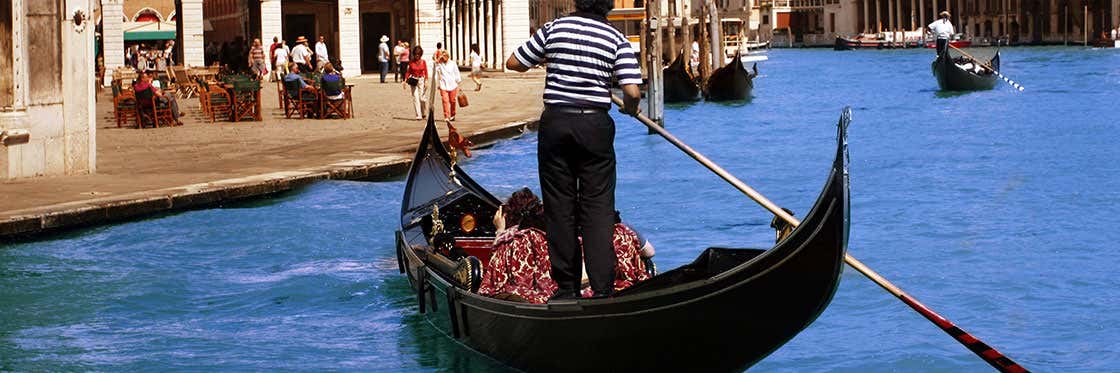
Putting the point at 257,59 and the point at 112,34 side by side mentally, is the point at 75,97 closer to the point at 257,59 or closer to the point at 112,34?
the point at 112,34

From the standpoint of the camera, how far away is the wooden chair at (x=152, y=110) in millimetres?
18109

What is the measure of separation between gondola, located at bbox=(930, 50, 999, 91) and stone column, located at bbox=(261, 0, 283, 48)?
11.6 m

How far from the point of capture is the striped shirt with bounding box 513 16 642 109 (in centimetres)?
591

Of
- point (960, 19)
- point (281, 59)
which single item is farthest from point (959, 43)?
point (281, 59)

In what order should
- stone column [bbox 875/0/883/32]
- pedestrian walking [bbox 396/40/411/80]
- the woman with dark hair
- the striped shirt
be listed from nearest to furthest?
the striped shirt → the woman with dark hair → pedestrian walking [bbox 396/40/411/80] → stone column [bbox 875/0/883/32]

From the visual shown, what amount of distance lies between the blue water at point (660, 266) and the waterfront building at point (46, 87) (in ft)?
4.45

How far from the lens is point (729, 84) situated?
30062mm

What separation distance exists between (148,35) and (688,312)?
26.6m

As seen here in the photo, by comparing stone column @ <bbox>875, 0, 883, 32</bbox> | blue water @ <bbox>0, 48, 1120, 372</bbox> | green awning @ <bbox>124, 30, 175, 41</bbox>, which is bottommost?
blue water @ <bbox>0, 48, 1120, 372</bbox>

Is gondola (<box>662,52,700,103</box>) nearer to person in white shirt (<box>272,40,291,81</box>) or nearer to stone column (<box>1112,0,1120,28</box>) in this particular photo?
person in white shirt (<box>272,40,291,81</box>)

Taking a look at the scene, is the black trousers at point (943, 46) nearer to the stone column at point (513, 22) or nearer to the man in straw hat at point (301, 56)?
the stone column at point (513, 22)

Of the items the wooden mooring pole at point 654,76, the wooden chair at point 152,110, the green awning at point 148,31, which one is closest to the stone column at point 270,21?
the green awning at point 148,31

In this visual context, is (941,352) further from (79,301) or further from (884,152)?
(884,152)

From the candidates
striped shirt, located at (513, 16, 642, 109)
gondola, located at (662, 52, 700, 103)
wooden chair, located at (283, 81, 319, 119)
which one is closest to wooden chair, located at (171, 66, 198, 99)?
wooden chair, located at (283, 81, 319, 119)
